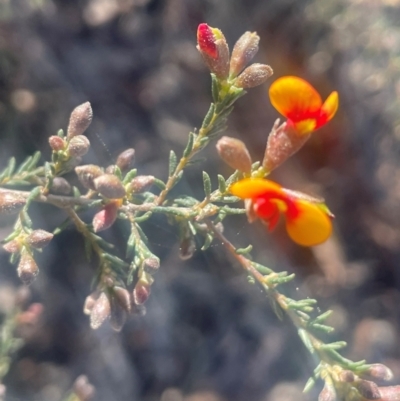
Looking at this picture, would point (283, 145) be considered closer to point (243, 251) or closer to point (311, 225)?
point (311, 225)

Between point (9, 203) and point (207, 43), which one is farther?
point (9, 203)

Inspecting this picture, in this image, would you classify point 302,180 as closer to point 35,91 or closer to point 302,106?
point 35,91

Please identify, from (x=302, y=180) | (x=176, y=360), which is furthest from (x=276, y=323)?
(x=302, y=180)

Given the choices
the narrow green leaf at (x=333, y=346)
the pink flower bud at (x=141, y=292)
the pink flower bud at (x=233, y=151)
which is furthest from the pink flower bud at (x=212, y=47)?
the narrow green leaf at (x=333, y=346)

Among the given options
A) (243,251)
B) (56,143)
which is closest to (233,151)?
(243,251)

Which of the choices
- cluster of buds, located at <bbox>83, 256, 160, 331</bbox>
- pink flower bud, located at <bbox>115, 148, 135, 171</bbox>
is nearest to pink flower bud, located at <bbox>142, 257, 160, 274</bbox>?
cluster of buds, located at <bbox>83, 256, 160, 331</bbox>

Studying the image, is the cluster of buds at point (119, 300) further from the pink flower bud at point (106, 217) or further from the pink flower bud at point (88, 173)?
the pink flower bud at point (88, 173)

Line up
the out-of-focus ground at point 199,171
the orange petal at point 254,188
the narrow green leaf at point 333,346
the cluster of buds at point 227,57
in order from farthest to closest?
the out-of-focus ground at point 199,171, the narrow green leaf at point 333,346, the cluster of buds at point 227,57, the orange petal at point 254,188

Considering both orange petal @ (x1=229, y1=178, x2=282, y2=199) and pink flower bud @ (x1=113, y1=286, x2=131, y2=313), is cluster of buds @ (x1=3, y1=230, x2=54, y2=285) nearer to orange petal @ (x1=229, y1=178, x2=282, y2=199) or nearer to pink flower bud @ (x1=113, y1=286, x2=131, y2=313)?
pink flower bud @ (x1=113, y1=286, x2=131, y2=313)
